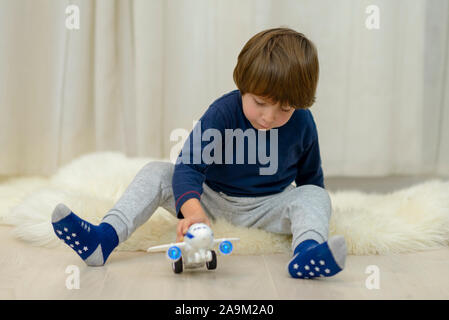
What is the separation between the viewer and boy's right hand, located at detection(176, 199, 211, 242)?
0.96 metres

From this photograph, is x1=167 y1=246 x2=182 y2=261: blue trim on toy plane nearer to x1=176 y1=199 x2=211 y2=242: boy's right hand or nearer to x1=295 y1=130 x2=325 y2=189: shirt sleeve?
x1=176 y1=199 x2=211 y2=242: boy's right hand

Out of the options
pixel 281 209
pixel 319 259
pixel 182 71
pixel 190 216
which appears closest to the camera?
pixel 319 259

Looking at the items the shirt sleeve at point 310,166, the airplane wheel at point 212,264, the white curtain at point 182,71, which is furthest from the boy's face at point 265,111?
the white curtain at point 182,71

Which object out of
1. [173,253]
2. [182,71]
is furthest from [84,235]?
[182,71]

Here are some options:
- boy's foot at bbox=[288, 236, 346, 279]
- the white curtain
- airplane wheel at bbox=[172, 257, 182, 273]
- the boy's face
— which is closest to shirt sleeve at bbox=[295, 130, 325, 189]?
the boy's face

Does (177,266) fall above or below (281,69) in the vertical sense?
below

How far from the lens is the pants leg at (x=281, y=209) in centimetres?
104

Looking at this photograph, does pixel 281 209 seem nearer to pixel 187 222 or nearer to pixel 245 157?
pixel 245 157

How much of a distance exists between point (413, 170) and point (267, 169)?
1002mm

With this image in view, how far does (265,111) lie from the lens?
103 cm

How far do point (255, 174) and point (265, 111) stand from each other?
0.18 meters

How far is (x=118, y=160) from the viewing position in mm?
1714

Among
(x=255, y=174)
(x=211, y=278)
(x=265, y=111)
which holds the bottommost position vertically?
(x=211, y=278)

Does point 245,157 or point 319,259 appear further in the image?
point 245,157
